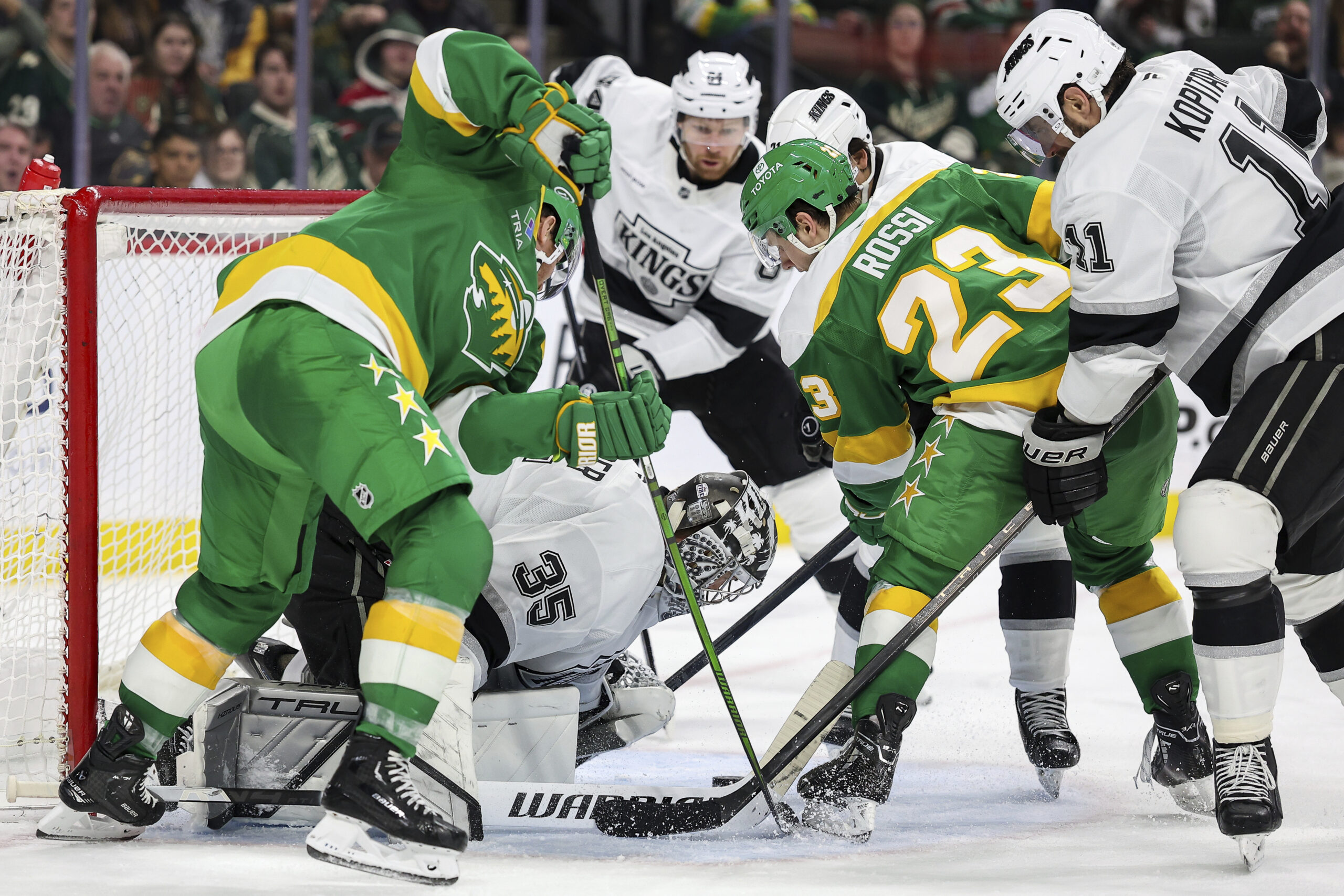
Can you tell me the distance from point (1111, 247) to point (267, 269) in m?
1.17

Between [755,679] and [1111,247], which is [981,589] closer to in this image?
[755,679]

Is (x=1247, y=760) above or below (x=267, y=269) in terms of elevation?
below

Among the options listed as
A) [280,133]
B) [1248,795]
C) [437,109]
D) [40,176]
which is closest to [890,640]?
[1248,795]

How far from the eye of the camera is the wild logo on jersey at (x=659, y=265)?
12.8ft

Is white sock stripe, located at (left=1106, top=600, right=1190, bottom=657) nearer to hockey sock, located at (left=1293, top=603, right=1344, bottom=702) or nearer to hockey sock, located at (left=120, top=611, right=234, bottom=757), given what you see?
hockey sock, located at (left=1293, top=603, right=1344, bottom=702)

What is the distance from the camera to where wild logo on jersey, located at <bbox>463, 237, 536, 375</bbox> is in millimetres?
2189

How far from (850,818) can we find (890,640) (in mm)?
277

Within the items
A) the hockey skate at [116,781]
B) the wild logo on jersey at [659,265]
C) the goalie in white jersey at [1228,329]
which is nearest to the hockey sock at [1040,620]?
the goalie in white jersey at [1228,329]

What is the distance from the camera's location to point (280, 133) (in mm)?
5523

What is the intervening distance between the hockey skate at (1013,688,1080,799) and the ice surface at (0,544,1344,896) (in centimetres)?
5

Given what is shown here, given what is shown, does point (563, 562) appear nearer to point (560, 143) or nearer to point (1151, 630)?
point (560, 143)

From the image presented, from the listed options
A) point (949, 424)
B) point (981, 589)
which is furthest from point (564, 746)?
point (981, 589)

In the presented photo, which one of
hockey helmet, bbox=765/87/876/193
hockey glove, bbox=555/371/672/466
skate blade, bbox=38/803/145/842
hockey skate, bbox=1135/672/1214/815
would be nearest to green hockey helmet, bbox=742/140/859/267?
hockey helmet, bbox=765/87/876/193

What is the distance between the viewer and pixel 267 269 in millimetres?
2131
